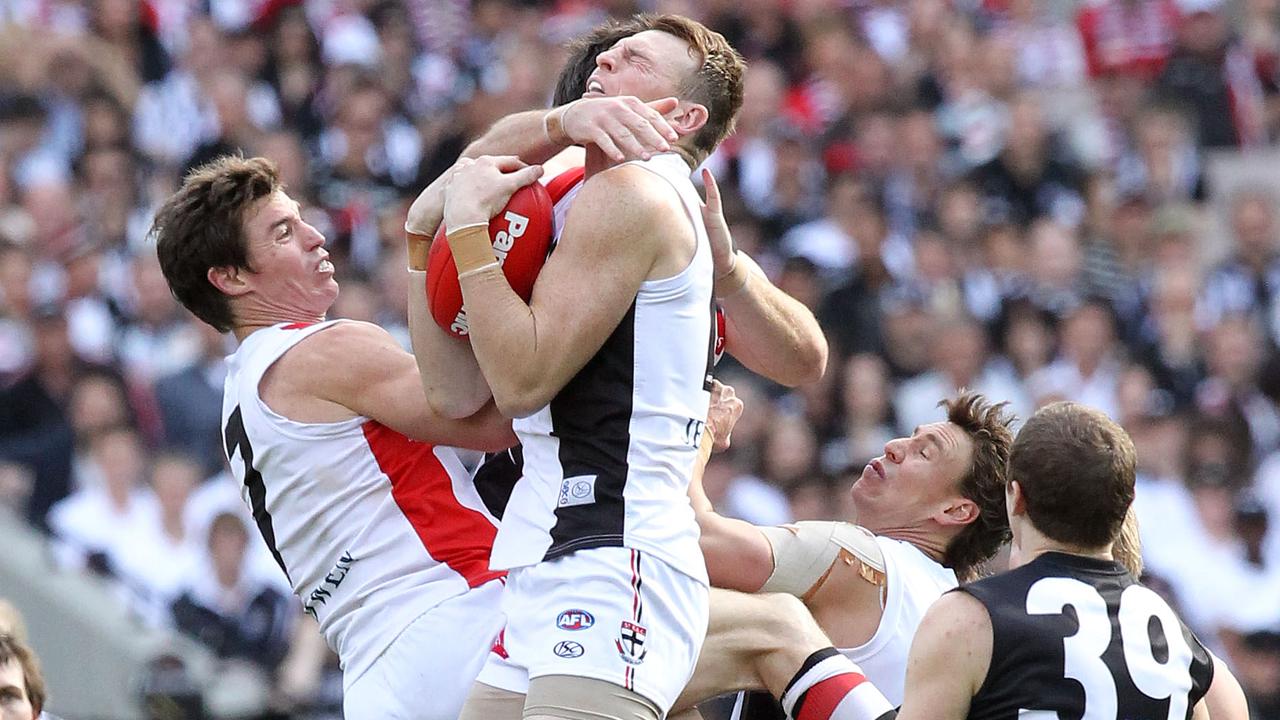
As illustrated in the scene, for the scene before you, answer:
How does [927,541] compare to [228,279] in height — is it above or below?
below

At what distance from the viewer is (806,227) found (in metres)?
11.6

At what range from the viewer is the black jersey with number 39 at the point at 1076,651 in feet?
12.8

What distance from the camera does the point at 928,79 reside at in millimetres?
12836

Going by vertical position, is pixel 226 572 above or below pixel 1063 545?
below

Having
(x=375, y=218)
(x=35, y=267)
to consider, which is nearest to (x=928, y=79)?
(x=375, y=218)

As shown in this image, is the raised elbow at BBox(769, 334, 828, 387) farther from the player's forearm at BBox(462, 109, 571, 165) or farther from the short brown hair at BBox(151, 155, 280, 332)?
the short brown hair at BBox(151, 155, 280, 332)

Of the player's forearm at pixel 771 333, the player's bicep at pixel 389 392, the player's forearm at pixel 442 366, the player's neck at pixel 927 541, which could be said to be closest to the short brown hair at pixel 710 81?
the player's forearm at pixel 771 333

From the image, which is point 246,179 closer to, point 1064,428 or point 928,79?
point 1064,428

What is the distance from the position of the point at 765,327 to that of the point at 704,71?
0.84m

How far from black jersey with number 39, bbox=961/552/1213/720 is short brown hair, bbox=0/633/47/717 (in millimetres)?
2792

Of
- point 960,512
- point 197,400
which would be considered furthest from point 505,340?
point 197,400

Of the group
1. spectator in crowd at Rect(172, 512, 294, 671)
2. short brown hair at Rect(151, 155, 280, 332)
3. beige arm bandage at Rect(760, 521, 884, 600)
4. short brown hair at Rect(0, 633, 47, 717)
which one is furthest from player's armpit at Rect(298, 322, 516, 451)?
spectator in crowd at Rect(172, 512, 294, 671)

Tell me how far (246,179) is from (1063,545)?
2169mm

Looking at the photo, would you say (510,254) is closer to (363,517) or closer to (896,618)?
(363,517)
